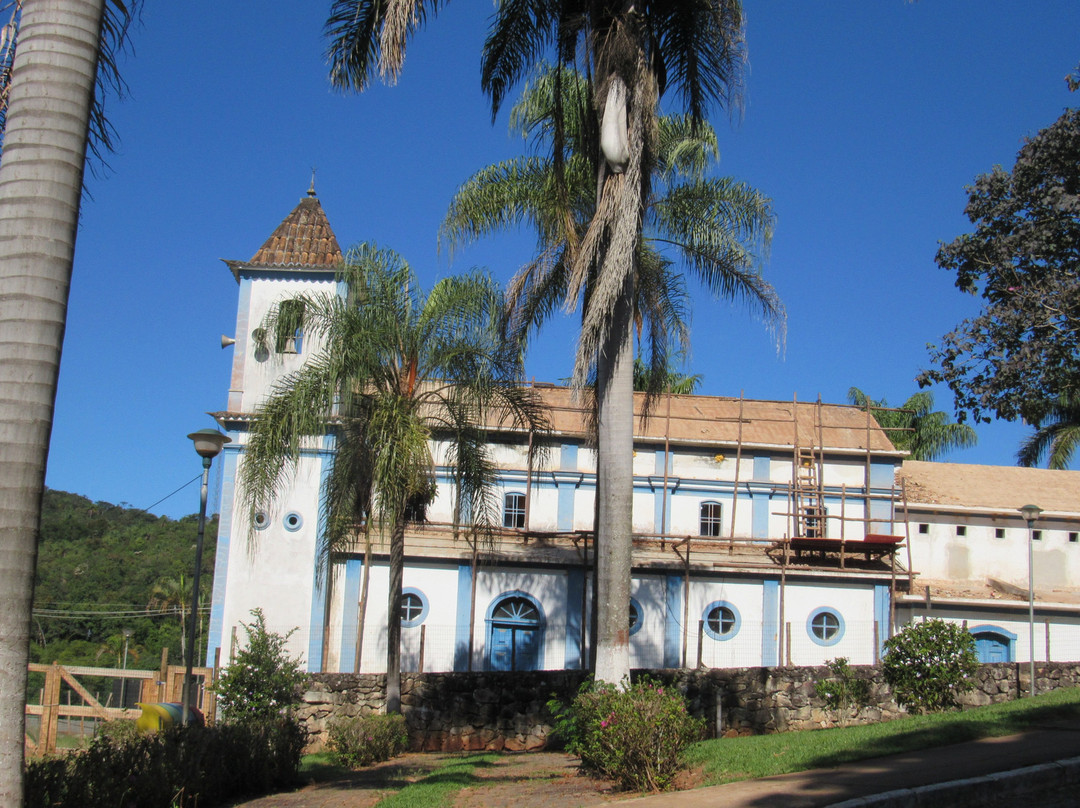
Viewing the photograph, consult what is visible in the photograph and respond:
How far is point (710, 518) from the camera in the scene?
26547 millimetres

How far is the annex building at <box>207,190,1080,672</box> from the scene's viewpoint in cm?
2273

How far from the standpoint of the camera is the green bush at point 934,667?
15.2 meters

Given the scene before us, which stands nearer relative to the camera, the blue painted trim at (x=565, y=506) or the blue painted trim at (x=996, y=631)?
the blue painted trim at (x=996, y=631)

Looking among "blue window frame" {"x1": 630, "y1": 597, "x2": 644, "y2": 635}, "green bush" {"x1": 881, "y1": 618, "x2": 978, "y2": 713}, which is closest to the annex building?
"blue window frame" {"x1": 630, "y1": 597, "x2": 644, "y2": 635}

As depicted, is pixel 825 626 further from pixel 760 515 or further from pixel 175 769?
pixel 175 769

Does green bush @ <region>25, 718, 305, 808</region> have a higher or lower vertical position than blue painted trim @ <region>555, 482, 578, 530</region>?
lower

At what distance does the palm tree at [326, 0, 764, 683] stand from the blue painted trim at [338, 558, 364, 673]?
11.8m

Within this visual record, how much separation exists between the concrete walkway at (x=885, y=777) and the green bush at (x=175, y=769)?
4.28m

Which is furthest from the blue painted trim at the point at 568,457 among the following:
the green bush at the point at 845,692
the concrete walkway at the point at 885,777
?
the concrete walkway at the point at 885,777

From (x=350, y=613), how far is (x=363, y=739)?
28.1 feet

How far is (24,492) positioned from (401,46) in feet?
20.2

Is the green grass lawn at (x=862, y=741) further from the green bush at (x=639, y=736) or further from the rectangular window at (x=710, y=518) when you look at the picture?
the rectangular window at (x=710, y=518)

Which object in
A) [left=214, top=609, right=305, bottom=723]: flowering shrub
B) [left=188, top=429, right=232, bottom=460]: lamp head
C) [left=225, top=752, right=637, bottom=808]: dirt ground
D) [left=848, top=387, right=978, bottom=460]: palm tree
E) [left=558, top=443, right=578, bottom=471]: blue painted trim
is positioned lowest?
[left=225, top=752, right=637, bottom=808]: dirt ground

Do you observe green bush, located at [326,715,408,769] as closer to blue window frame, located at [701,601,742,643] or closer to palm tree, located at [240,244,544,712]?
palm tree, located at [240,244,544,712]
